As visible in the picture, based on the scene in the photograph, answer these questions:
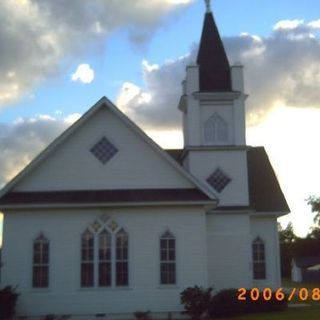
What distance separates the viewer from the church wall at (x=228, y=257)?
29.5 meters

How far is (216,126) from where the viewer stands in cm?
3119

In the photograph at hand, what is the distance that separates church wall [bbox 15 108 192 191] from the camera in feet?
86.4

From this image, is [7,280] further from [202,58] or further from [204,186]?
[202,58]

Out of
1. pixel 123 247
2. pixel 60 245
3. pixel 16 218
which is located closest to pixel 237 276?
pixel 123 247

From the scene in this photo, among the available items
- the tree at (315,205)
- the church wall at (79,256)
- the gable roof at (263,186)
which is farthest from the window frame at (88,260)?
the tree at (315,205)

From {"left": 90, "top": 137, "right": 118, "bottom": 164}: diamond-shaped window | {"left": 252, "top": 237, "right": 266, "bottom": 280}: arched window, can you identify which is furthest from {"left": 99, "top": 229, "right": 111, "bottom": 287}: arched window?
{"left": 252, "top": 237, "right": 266, "bottom": 280}: arched window

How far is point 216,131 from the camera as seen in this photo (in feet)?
102

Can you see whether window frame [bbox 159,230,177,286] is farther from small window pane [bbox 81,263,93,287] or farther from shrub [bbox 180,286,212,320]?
small window pane [bbox 81,263,93,287]

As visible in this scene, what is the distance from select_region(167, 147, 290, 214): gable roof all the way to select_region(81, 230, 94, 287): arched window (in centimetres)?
729

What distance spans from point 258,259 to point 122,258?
9083 mm

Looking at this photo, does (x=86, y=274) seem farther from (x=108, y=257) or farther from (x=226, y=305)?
(x=226, y=305)

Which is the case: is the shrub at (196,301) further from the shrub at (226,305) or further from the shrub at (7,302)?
the shrub at (7,302)

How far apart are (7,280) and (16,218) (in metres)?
2.48

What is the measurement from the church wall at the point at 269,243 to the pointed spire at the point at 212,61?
692cm
